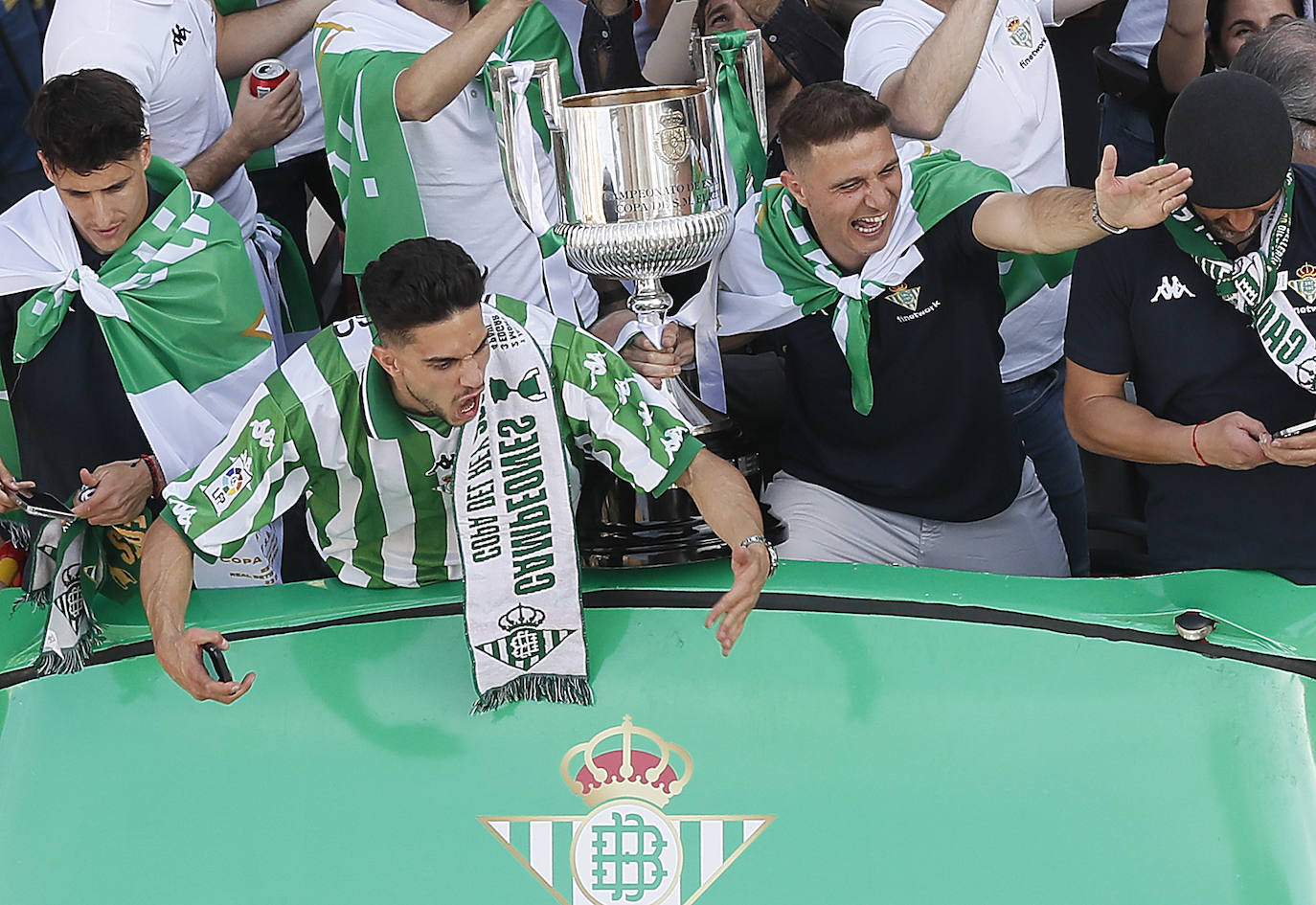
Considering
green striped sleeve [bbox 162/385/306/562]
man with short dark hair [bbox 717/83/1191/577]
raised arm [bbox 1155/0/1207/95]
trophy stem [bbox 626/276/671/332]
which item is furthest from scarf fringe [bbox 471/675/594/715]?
raised arm [bbox 1155/0/1207/95]

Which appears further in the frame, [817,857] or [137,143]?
[137,143]

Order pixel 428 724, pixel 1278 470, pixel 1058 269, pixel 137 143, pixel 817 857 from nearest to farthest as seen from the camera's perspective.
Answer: pixel 817 857
pixel 428 724
pixel 1278 470
pixel 137 143
pixel 1058 269

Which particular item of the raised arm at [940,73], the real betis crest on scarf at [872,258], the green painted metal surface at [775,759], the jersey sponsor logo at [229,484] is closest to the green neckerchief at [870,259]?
the real betis crest on scarf at [872,258]

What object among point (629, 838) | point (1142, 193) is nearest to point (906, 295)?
point (1142, 193)

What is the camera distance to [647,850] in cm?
215

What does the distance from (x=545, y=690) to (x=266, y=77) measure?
5.08 feet

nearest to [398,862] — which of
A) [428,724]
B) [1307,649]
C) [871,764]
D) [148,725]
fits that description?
[428,724]

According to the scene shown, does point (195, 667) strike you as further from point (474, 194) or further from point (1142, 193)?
point (1142, 193)

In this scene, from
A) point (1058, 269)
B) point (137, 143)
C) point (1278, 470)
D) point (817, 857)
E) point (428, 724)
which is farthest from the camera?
point (1058, 269)

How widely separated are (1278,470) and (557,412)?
3.43ft

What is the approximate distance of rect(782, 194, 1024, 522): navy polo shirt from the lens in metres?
2.82

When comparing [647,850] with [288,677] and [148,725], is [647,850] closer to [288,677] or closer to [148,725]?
[288,677]

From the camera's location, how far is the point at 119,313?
8.92ft

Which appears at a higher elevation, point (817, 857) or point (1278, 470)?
point (1278, 470)
